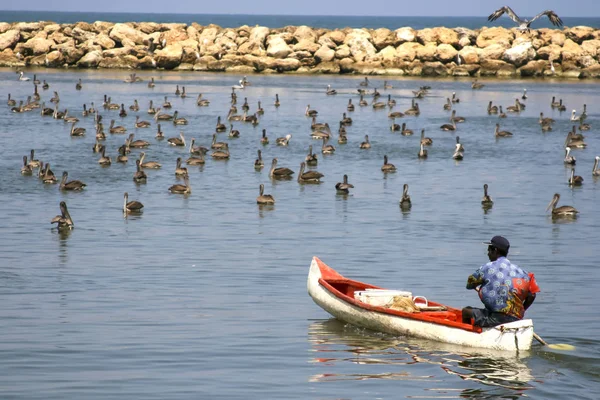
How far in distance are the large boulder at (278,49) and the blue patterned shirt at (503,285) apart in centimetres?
6858

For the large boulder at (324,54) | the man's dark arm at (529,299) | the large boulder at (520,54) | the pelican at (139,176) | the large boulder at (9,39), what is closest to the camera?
the man's dark arm at (529,299)

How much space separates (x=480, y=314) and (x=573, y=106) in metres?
48.1

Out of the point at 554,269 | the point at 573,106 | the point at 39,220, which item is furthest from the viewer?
the point at 573,106

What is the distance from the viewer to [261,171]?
38469mm

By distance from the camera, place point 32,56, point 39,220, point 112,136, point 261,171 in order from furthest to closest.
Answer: point 32,56 < point 112,136 < point 261,171 < point 39,220

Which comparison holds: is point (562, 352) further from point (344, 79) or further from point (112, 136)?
point (344, 79)

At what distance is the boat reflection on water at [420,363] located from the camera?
1545 centimetres

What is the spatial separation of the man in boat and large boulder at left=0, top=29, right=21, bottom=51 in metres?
76.9

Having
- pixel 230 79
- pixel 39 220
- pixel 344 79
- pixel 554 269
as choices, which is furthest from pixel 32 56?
pixel 554 269

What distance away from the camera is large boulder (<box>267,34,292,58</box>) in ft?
274

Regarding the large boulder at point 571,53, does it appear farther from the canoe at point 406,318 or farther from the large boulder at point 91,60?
the canoe at point 406,318

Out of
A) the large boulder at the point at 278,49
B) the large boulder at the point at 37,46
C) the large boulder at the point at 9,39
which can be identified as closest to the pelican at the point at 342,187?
the large boulder at the point at 278,49

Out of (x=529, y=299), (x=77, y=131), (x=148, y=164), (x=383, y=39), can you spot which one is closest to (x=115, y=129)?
(x=77, y=131)

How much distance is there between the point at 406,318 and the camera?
17.5 m
